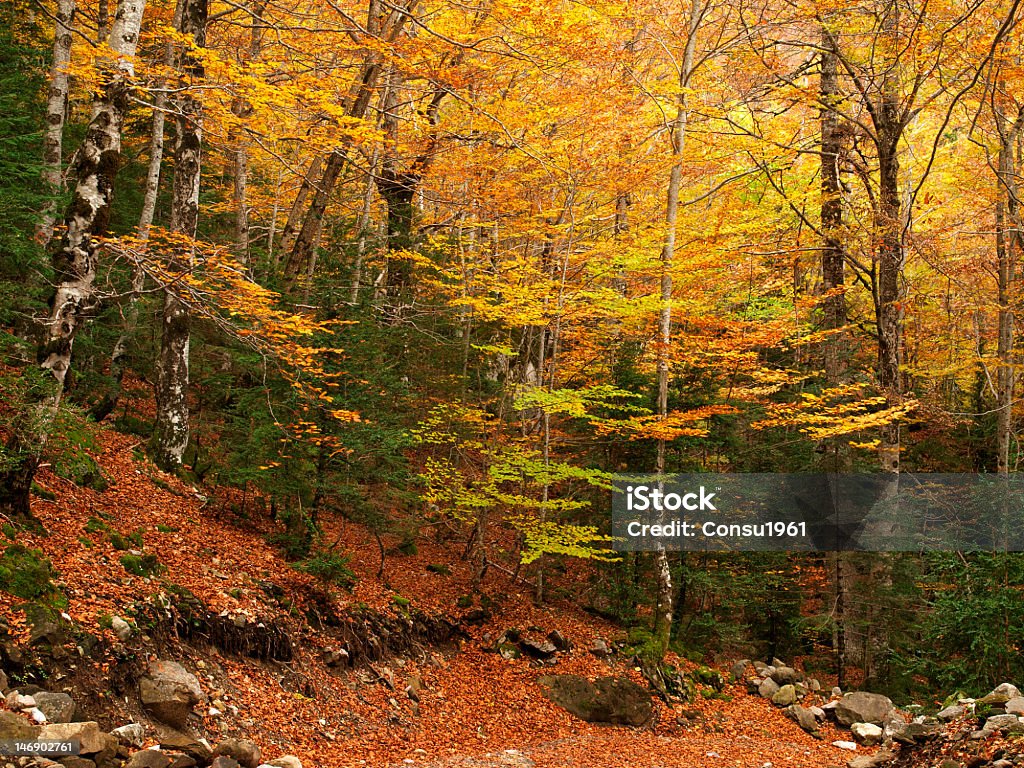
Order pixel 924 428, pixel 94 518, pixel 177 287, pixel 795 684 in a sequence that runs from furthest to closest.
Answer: pixel 924 428 → pixel 795 684 → pixel 94 518 → pixel 177 287

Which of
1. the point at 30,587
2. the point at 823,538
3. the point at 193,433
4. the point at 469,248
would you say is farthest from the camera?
the point at 469,248

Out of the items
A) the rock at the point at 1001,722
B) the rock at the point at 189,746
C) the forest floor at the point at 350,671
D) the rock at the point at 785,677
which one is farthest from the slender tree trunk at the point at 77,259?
the rock at the point at 785,677

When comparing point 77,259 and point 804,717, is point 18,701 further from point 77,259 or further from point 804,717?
point 804,717

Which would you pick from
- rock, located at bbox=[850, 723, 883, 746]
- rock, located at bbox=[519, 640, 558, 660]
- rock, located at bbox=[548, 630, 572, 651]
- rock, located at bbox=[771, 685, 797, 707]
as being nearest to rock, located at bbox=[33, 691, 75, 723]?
rock, located at bbox=[519, 640, 558, 660]

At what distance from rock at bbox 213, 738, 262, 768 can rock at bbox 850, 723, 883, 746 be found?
887 cm

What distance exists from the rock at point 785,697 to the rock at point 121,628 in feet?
32.5

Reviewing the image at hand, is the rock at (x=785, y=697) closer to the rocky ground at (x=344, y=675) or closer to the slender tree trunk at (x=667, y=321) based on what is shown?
the rocky ground at (x=344, y=675)

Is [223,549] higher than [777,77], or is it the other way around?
[777,77]

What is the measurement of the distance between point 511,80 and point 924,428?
47.7ft

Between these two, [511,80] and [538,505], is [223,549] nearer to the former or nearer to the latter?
[538,505]

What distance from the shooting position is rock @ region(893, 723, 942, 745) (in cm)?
742

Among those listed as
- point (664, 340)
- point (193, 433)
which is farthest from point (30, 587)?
point (664, 340)

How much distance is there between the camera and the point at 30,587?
525cm

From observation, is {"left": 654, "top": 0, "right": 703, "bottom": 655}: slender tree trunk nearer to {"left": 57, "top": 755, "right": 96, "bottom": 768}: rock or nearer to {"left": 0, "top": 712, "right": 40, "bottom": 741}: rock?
{"left": 57, "top": 755, "right": 96, "bottom": 768}: rock
